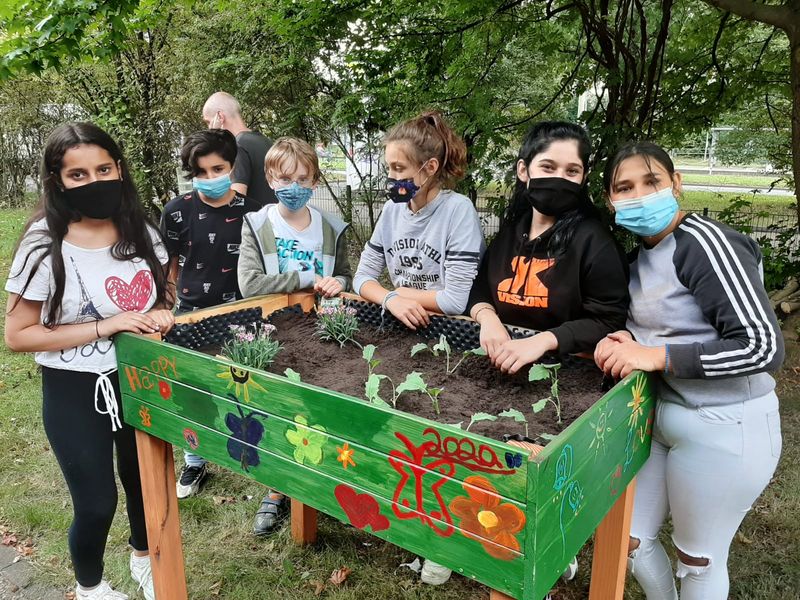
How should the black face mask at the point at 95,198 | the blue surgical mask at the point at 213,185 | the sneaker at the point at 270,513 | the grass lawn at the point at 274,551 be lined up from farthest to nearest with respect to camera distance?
the sneaker at the point at 270,513 < the blue surgical mask at the point at 213,185 < the grass lawn at the point at 274,551 < the black face mask at the point at 95,198

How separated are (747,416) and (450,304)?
0.99m

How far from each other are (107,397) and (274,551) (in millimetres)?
1224

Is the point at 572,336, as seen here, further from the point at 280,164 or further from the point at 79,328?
the point at 79,328

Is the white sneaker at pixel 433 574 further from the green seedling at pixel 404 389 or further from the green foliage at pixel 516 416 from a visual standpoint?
the green foliage at pixel 516 416

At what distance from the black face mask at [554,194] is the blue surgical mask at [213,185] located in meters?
1.48

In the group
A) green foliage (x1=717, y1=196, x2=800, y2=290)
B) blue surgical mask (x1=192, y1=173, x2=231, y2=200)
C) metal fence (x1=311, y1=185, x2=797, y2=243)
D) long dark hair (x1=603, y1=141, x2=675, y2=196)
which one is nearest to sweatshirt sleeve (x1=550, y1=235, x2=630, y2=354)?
long dark hair (x1=603, y1=141, x2=675, y2=196)

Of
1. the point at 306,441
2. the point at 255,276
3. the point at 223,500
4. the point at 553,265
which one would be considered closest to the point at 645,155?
the point at 553,265

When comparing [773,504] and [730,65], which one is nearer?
[773,504]

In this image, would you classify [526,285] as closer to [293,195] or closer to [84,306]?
[293,195]

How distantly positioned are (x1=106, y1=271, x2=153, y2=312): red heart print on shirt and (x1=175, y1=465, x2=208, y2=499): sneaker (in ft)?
4.91

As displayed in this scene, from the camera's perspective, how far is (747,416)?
1686mm

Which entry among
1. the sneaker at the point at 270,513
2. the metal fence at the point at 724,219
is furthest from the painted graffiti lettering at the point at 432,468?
the metal fence at the point at 724,219

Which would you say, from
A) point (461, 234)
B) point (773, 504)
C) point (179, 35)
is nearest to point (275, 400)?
point (461, 234)

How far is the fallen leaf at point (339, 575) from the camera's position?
8.75 feet
